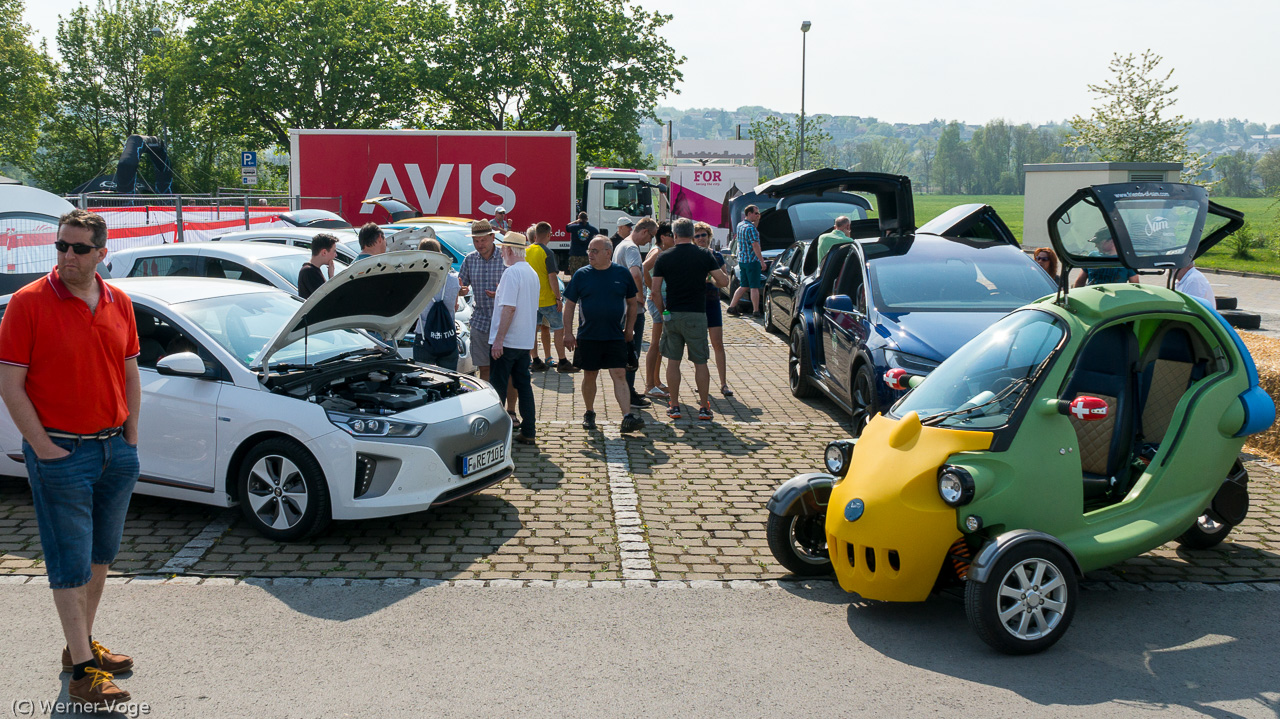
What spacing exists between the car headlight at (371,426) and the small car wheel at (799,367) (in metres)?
5.50

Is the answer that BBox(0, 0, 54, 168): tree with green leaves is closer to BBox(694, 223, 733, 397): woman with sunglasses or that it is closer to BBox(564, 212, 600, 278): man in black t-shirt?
BBox(564, 212, 600, 278): man in black t-shirt

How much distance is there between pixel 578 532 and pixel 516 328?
8.40 feet

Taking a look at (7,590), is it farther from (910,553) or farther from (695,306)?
(695,306)

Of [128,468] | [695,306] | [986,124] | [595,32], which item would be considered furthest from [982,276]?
[986,124]

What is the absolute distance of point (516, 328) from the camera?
860cm

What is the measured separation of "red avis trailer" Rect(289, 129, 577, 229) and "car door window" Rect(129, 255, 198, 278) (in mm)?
15186

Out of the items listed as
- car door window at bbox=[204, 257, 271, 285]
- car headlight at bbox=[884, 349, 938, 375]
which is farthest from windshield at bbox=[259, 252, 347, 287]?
car headlight at bbox=[884, 349, 938, 375]

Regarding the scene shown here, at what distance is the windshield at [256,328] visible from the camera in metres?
6.56

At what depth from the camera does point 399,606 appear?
17.3 ft

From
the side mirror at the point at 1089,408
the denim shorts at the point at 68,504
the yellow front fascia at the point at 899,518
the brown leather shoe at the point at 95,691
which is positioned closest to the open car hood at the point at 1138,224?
the side mirror at the point at 1089,408

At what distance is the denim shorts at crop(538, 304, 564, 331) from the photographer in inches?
490

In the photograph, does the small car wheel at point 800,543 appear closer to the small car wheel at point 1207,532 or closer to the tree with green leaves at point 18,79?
the small car wheel at point 1207,532

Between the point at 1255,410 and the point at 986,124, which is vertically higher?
the point at 986,124

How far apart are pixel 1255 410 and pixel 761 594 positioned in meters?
2.75
